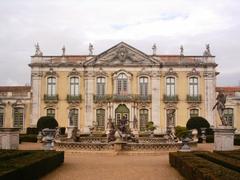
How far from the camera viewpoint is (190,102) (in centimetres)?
3791

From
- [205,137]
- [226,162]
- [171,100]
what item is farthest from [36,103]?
[226,162]

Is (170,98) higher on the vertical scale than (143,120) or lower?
higher

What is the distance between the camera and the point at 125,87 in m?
37.9

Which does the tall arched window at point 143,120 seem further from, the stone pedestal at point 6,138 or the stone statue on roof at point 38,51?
the stone pedestal at point 6,138

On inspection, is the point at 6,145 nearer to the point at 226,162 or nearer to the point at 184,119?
the point at 226,162

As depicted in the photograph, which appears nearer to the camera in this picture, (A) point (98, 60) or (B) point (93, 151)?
(B) point (93, 151)

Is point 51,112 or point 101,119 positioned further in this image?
point 51,112

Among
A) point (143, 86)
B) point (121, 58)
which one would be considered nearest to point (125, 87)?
point (143, 86)

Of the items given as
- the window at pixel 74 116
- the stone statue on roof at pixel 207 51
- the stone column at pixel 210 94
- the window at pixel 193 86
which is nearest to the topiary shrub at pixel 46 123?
the window at pixel 74 116

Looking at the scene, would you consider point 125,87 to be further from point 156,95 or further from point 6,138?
point 6,138

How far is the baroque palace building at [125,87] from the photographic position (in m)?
37.8

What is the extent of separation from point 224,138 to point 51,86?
23953 millimetres

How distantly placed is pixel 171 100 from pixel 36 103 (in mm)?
11061

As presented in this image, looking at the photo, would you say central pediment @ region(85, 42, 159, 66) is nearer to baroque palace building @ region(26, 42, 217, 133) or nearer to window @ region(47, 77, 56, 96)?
baroque palace building @ region(26, 42, 217, 133)
